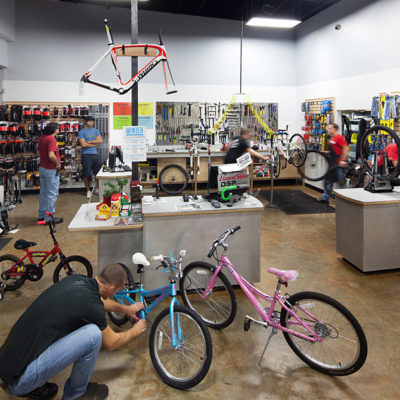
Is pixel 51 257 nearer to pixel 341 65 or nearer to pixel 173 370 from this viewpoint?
pixel 173 370

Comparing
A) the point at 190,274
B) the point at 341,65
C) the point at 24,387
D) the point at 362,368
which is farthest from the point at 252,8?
the point at 24,387

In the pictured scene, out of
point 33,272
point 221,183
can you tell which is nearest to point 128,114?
point 221,183

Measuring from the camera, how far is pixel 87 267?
3.68m

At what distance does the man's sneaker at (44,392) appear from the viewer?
2102mm

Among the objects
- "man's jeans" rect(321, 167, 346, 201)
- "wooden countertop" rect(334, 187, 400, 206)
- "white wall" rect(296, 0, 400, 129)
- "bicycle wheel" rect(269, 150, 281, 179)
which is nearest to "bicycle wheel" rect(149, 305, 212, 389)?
"wooden countertop" rect(334, 187, 400, 206)

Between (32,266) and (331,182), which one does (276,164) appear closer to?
(331,182)

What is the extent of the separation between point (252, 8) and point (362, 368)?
25.7 ft

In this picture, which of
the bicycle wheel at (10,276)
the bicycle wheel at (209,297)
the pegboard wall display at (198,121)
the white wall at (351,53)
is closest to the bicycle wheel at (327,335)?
the bicycle wheel at (209,297)

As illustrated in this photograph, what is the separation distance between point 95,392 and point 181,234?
1581mm

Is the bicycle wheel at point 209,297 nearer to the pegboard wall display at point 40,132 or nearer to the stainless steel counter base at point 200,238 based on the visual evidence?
the stainless steel counter base at point 200,238

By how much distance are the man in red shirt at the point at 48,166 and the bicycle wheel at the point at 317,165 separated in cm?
401

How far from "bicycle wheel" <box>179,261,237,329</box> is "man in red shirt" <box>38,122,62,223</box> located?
3321 millimetres

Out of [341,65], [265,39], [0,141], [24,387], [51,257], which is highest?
[265,39]

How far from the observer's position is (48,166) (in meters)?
5.70
